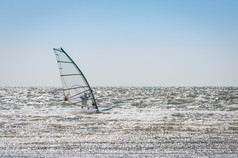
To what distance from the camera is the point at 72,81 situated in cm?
1644

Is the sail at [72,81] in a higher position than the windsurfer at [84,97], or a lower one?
higher

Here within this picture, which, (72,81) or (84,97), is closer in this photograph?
(72,81)

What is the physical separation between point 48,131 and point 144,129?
408 centimetres

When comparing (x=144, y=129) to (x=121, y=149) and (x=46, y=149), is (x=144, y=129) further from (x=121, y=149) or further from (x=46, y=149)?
(x=46, y=149)

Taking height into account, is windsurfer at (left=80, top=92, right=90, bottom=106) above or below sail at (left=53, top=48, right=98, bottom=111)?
below

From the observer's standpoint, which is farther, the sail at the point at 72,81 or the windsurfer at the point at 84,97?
the windsurfer at the point at 84,97

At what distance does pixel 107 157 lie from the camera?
738 cm

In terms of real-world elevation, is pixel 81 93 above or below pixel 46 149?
above

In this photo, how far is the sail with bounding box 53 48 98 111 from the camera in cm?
1594

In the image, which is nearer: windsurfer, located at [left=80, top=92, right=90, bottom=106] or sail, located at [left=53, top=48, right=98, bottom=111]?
sail, located at [left=53, top=48, right=98, bottom=111]

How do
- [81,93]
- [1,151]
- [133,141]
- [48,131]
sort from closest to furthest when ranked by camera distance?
[1,151] < [133,141] < [48,131] < [81,93]

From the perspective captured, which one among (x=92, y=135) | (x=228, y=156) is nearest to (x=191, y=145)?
(x=228, y=156)

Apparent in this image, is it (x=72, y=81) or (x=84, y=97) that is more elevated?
(x=72, y=81)

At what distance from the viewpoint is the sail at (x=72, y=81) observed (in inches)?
627
